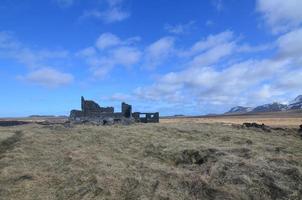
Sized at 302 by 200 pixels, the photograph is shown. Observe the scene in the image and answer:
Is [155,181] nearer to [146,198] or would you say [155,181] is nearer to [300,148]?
[146,198]

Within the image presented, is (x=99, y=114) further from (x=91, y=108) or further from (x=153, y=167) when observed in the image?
(x=153, y=167)

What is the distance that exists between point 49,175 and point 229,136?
12551 millimetres

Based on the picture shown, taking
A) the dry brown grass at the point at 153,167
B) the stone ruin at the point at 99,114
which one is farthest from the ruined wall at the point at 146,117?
the dry brown grass at the point at 153,167

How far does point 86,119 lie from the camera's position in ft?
146

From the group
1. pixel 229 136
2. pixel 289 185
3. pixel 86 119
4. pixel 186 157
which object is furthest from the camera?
pixel 86 119

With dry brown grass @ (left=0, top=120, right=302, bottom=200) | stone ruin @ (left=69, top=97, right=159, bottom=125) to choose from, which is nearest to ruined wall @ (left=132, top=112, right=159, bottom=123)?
stone ruin @ (left=69, top=97, right=159, bottom=125)

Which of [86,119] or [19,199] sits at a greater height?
[86,119]

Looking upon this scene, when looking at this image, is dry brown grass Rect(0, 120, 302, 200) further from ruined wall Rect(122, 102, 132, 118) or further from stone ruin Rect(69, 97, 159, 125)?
ruined wall Rect(122, 102, 132, 118)

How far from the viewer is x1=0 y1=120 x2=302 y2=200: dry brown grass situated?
57.6 ft

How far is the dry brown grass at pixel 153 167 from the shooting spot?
17.5 meters

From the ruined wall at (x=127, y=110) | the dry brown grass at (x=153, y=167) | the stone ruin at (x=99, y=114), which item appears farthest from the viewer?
the ruined wall at (x=127, y=110)

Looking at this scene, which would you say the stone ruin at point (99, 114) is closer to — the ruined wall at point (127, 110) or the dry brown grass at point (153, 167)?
the ruined wall at point (127, 110)

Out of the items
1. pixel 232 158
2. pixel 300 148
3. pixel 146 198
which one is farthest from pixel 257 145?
pixel 146 198

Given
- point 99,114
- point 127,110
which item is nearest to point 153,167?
point 99,114
